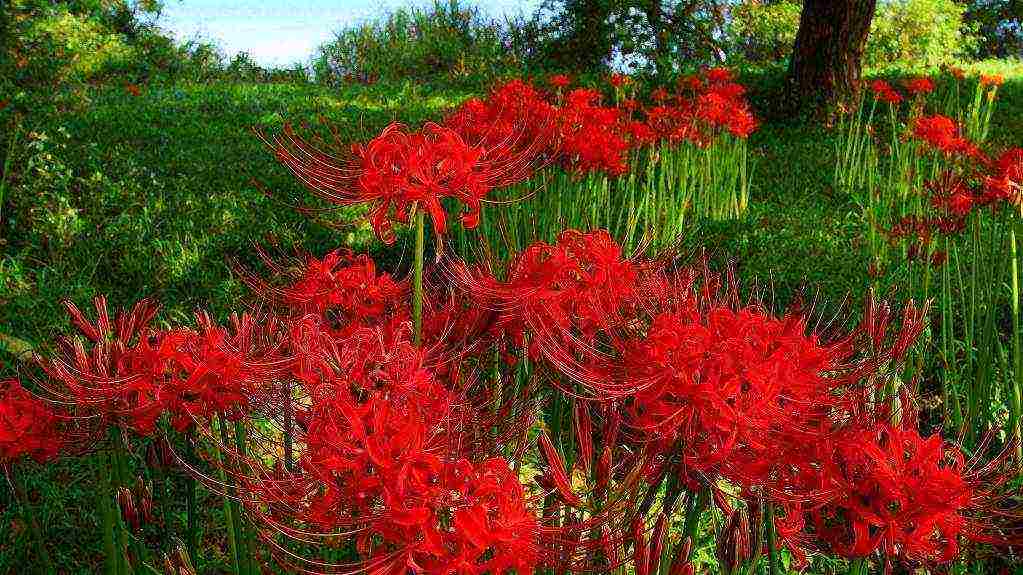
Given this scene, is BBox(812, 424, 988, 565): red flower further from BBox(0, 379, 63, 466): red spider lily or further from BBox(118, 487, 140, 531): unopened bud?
BBox(0, 379, 63, 466): red spider lily

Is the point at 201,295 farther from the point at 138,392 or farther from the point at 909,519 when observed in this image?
the point at 909,519

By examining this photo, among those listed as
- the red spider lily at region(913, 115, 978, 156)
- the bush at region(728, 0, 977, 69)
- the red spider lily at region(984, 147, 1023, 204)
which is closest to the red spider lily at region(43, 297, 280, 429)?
the red spider lily at region(984, 147, 1023, 204)

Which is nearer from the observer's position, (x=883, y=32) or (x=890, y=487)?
(x=890, y=487)

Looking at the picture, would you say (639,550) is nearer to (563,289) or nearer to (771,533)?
(771,533)

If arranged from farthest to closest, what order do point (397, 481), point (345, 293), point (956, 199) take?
point (956, 199) < point (345, 293) < point (397, 481)

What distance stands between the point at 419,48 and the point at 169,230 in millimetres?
12207

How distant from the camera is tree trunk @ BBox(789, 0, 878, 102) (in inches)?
330

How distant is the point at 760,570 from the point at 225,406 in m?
1.20

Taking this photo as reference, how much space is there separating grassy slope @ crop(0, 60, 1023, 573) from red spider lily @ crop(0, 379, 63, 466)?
103 cm

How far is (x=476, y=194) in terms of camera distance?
158 centimetres

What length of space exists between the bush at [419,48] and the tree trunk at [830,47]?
7.48 m

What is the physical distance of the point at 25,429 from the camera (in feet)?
5.06

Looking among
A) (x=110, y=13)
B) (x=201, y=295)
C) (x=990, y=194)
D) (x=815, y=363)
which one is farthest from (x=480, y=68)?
(x=815, y=363)

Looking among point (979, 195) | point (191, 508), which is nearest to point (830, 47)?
point (979, 195)
